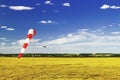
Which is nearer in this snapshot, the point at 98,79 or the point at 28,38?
the point at 28,38

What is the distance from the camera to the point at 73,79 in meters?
21.8

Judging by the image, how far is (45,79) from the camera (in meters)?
21.6

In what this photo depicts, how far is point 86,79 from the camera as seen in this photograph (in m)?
21.6

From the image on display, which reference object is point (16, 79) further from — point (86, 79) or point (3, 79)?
point (86, 79)

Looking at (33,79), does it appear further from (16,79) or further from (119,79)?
(119,79)

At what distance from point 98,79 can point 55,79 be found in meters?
3.08

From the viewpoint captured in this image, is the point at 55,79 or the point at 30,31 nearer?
the point at 30,31

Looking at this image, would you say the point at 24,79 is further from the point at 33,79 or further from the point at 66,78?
the point at 66,78

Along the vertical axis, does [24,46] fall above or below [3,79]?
above

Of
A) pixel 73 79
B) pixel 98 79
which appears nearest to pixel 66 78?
pixel 73 79

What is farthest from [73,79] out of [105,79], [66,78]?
[105,79]

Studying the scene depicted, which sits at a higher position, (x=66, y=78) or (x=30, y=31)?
(x=30, y=31)

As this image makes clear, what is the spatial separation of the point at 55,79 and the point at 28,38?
3.87 m

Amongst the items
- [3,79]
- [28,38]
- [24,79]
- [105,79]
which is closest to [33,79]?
[24,79]
